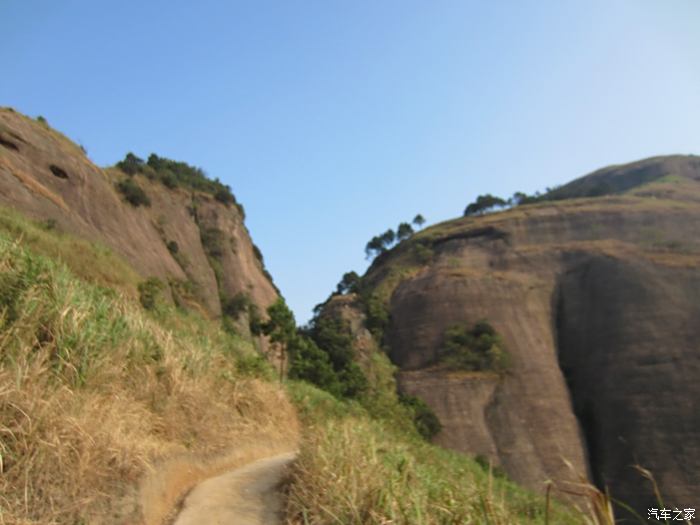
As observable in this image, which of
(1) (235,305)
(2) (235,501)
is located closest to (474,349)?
(1) (235,305)

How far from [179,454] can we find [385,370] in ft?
101

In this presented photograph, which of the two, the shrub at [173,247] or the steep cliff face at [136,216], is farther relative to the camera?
the shrub at [173,247]

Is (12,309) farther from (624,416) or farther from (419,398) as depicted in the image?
(624,416)

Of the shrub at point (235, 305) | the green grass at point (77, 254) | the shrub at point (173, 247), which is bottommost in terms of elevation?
the green grass at point (77, 254)

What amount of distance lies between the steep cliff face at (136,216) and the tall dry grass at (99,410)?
15591mm

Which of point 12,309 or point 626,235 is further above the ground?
point 626,235

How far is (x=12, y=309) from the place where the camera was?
639 cm

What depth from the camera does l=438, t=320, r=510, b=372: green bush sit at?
35.9 metres

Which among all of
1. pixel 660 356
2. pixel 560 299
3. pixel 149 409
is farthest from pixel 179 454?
pixel 560 299

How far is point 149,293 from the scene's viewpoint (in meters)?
16.8

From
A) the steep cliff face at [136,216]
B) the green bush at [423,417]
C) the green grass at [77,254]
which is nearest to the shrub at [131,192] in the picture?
the steep cliff face at [136,216]

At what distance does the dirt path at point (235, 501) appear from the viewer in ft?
17.9

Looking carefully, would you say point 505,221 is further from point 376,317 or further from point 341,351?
point 341,351

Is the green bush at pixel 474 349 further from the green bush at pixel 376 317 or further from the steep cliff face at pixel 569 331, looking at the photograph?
the green bush at pixel 376 317
